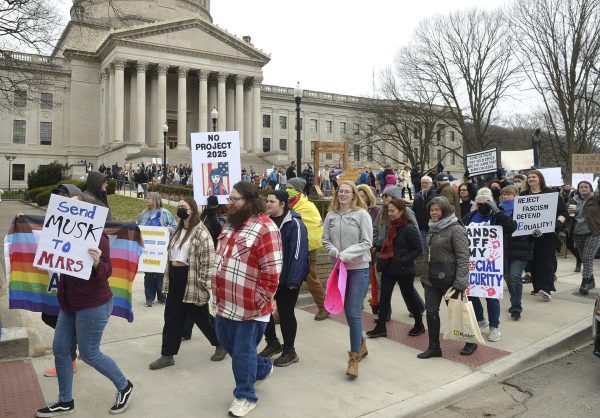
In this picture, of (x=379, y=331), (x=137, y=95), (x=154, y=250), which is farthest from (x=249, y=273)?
(x=137, y=95)

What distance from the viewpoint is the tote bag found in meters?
6.05

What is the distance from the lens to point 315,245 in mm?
7363

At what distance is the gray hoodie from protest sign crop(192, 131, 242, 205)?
3.00 metres

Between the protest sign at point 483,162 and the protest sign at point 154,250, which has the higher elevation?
the protest sign at point 483,162

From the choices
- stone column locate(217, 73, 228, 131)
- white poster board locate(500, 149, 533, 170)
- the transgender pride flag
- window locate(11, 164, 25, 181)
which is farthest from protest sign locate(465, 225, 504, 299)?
window locate(11, 164, 25, 181)

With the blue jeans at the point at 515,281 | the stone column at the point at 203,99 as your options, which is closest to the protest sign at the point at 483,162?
the blue jeans at the point at 515,281

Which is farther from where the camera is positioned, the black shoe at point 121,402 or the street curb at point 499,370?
the street curb at point 499,370

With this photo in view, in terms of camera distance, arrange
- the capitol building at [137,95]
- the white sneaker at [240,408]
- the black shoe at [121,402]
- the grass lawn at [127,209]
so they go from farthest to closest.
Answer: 1. the capitol building at [137,95]
2. the grass lawn at [127,209]
3. the black shoe at [121,402]
4. the white sneaker at [240,408]

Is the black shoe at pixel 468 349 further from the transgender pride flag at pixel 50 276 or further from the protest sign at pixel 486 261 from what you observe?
the transgender pride flag at pixel 50 276

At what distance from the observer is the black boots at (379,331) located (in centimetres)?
715

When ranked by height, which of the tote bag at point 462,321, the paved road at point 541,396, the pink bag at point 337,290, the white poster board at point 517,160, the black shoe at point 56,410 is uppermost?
the white poster board at point 517,160

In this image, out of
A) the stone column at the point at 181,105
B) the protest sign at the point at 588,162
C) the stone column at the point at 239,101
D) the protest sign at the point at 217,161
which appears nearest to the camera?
the protest sign at the point at 217,161

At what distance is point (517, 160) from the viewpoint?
2091 cm

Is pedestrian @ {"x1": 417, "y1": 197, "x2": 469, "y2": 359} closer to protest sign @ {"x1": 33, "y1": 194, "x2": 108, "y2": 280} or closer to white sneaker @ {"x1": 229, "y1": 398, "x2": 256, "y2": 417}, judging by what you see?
white sneaker @ {"x1": 229, "y1": 398, "x2": 256, "y2": 417}
